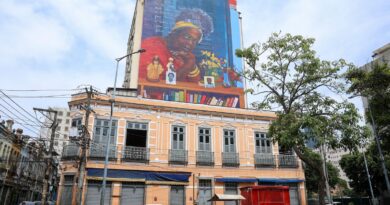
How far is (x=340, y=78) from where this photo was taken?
1722 cm

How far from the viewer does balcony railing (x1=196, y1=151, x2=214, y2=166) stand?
22500 millimetres

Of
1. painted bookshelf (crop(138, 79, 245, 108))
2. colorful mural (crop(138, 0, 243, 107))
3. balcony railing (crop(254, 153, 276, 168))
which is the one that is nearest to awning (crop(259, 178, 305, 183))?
balcony railing (crop(254, 153, 276, 168))

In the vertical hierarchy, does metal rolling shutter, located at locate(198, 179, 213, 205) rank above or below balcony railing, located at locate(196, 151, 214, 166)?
below

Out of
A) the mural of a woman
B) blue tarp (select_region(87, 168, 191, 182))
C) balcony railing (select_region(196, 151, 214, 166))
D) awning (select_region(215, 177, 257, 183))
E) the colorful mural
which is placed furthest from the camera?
the mural of a woman

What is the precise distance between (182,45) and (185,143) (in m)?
26.3

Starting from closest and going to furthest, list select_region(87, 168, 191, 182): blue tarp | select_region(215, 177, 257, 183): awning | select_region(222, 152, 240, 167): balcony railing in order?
select_region(87, 168, 191, 182): blue tarp
select_region(215, 177, 257, 183): awning
select_region(222, 152, 240, 167): balcony railing

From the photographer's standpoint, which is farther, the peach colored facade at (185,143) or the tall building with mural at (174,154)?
the peach colored facade at (185,143)

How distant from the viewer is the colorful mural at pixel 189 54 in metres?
43.2

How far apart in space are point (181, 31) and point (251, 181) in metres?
30.4

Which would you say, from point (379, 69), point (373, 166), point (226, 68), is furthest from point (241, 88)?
point (379, 69)

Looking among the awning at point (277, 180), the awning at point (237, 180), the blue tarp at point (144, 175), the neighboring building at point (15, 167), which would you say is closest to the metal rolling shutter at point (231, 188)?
the awning at point (237, 180)

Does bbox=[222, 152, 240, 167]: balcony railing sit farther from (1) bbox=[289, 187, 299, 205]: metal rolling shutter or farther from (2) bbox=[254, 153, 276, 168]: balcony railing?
(1) bbox=[289, 187, 299, 205]: metal rolling shutter

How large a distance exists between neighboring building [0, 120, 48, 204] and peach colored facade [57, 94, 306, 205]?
1199 centimetres

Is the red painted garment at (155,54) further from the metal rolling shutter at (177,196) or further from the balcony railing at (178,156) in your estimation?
the metal rolling shutter at (177,196)
